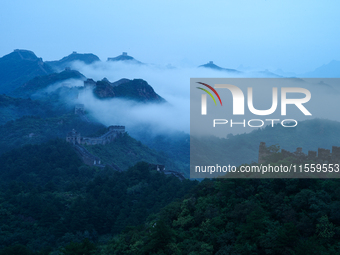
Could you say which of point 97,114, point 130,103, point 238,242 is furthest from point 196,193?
point 130,103

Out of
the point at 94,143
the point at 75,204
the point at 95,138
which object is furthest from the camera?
the point at 95,138

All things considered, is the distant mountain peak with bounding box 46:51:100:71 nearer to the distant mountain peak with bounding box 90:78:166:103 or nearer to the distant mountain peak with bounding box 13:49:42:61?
the distant mountain peak with bounding box 13:49:42:61

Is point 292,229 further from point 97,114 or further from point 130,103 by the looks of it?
point 130,103

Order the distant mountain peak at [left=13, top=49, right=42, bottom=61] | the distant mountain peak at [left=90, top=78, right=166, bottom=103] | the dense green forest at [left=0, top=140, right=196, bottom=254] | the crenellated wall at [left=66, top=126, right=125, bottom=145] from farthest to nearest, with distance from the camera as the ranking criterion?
the distant mountain peak at [left=13, top=49, right=42, bottom=61], the distant mountain peak at [left=90, top=78, right=166, bottom=103], the crenellated wall at [left=66, top=126, right=125, bottom=145], the dense green forest at [left=0, top=140, right=196, bottom=254]

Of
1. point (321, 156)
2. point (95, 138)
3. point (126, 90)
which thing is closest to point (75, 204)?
point (321, 156)

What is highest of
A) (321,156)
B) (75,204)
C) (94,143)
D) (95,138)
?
(95,138)


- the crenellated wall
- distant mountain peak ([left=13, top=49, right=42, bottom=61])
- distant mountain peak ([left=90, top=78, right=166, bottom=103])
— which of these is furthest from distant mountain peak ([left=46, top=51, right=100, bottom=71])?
the crenellated wall

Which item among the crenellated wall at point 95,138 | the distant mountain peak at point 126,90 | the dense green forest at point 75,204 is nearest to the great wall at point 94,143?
the crenellated wall at point 95,138

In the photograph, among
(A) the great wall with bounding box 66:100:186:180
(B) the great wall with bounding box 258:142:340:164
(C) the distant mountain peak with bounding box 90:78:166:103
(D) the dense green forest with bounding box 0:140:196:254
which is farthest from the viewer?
(C) the distant mountain peak with bounding box 90:78:166:103

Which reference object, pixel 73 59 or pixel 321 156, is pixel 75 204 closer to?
pixel 321 156

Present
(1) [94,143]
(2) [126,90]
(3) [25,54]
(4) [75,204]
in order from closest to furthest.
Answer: (4) [75,204] → (1) [94,143] → (2) [126,90] → (3) [25,54]

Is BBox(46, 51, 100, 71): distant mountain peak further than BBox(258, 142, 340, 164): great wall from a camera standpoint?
Yes

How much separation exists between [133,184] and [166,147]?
45.2 meters

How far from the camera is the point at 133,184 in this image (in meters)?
33.6
